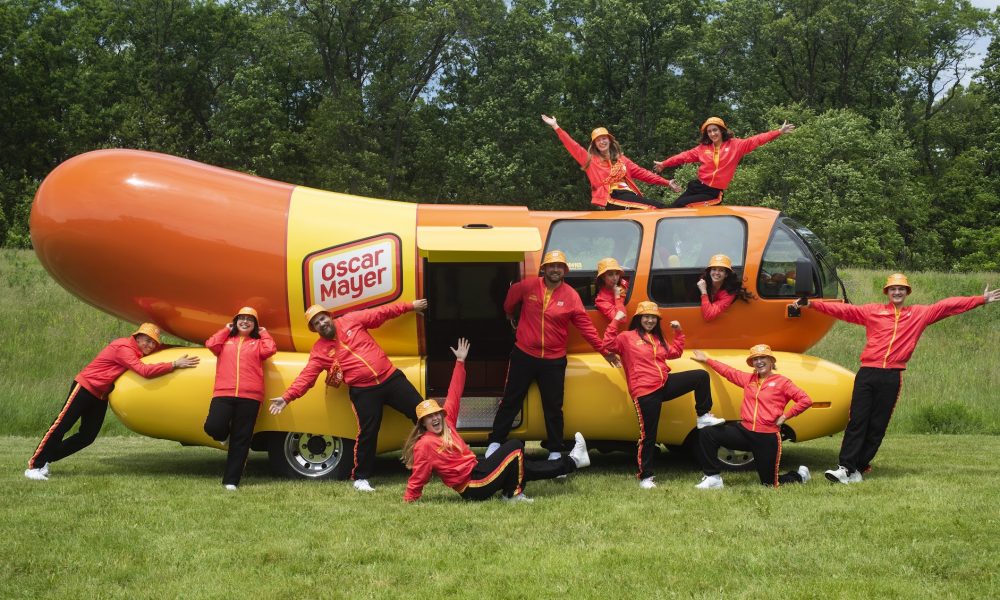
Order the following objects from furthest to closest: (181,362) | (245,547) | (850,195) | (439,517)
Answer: (850,195) → (181,362) → (439,517) → (245,547)

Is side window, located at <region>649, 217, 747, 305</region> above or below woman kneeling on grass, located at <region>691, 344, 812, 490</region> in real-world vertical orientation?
above

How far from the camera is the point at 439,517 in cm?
745

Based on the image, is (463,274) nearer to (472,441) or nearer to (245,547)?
(472,441)

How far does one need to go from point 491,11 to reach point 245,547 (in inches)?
1411

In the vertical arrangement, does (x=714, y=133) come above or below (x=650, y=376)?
above

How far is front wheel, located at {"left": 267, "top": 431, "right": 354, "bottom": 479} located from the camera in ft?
31.5

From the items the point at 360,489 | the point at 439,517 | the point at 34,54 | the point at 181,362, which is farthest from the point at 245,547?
the point at 34,54

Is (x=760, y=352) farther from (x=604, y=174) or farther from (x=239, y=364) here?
(x=239, y=364)

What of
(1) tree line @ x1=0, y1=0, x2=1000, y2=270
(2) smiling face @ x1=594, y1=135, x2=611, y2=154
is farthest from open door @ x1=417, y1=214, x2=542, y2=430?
(1) tree line @ x1=0, y1=0, x2=1000, y2=270

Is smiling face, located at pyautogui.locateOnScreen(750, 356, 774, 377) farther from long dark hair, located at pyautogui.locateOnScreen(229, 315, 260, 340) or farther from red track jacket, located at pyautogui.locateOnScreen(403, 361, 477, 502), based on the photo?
long dark hair, located at pyautogui.locateOnScreen(229, 315, 260, 340)

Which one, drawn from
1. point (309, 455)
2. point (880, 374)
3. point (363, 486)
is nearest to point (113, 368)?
point (309, 455)

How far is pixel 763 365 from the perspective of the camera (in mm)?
9039

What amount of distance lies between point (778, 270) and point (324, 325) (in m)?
4.58

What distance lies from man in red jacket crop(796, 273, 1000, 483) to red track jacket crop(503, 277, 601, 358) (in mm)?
2465
